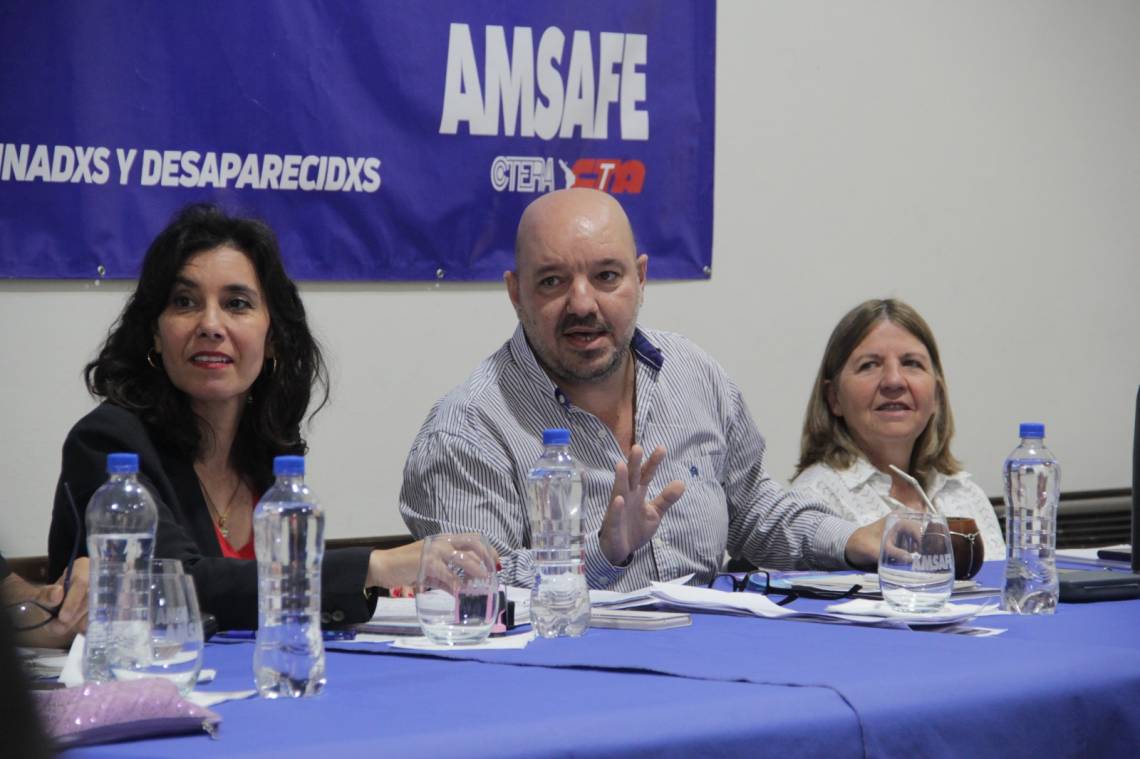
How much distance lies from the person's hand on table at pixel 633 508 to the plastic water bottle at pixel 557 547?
0.16 m

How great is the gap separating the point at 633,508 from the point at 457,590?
0.59 meters

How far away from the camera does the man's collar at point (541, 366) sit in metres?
2.87

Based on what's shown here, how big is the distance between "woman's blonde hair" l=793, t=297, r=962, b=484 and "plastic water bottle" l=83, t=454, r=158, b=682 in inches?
71.5

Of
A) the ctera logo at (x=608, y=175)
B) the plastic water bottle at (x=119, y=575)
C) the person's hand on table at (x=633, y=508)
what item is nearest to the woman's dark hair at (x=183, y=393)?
the plastic water bottle at (x=119, y=575)

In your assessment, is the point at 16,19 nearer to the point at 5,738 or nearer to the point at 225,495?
the point at 225,495

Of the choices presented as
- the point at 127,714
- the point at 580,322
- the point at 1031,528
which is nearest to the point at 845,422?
the point at 580,322

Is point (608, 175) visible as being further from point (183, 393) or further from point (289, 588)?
point (289, 588)

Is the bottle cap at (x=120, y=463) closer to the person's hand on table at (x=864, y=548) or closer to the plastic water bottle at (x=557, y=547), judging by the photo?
the plastic water bottle at (x=557, y=547)

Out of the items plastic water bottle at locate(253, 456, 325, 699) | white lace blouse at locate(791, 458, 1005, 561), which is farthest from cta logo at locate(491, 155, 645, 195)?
plastic water bottle at locate(253, 456, 325, 699)

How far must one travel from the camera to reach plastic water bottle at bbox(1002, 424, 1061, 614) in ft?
7.13

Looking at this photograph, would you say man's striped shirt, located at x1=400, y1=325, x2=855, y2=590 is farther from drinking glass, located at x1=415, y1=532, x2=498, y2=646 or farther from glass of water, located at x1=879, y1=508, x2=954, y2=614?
drinking glass, located at x1=415, y1=532, x2=498, y2=646

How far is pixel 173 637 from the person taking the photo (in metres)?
1.47

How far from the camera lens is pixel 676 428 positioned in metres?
3.00

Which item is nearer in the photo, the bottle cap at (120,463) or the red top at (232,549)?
the bottle cap at (120,463)
